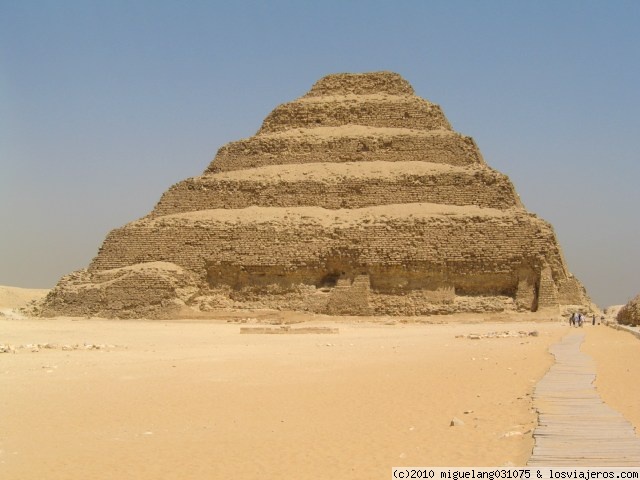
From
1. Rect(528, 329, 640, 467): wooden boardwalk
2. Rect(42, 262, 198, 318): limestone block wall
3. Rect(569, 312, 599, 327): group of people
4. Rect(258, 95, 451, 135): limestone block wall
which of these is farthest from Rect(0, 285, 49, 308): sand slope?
Rect(528, 329, 640, 467): wooden boardwalk

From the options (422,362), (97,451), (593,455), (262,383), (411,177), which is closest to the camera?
(593,455)

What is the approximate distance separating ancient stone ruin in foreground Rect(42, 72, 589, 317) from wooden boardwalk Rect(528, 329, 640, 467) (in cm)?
2613

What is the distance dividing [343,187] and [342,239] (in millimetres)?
4257

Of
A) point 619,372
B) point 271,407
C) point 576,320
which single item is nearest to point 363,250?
point 576,320

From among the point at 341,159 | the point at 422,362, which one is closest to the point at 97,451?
the point at 422,362

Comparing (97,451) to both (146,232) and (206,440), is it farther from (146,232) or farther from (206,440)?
(146,232)

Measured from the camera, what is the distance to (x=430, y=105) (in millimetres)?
47344

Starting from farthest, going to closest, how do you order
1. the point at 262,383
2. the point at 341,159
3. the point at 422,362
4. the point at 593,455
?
the point at 341,159 → the point at 422,362 → the point at 262,383 → the point at 593,455

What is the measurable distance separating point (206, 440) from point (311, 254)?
1190 inches

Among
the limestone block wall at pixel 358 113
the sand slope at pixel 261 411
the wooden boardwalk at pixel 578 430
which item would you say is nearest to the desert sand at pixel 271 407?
the sand slope at pixel 261 411

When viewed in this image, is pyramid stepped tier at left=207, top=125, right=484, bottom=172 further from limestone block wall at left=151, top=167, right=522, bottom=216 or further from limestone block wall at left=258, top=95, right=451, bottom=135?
limestone block wall at left=151, top=167, right=522, bottom=216

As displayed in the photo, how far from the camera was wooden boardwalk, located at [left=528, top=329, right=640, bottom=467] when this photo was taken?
667 cm

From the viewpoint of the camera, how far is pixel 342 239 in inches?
1544

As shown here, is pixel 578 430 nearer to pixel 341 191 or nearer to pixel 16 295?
pixel 341 191
